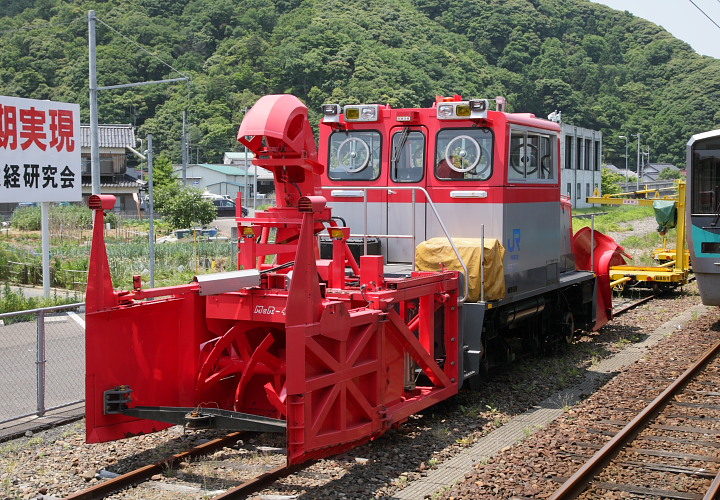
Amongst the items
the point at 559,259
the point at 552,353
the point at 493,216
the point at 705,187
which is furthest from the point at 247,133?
the point at 705,187

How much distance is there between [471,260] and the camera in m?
9.27

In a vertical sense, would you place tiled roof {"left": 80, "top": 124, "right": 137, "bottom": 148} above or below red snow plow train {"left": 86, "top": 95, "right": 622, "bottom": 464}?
above

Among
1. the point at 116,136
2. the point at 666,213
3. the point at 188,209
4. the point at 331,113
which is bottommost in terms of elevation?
the point at 666,213

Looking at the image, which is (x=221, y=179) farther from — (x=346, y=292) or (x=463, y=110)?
(x=346, y=292)

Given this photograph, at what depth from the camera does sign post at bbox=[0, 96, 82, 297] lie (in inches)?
582

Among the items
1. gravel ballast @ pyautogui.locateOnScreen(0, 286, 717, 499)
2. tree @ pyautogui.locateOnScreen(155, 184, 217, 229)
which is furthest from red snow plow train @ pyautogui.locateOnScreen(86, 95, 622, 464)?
tree @ pyautogui.locateOnScreen(155, 184, 217, 229)

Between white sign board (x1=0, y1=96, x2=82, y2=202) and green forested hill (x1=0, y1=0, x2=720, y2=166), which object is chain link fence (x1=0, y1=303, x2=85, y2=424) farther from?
green forested hill (x1=0, y1=0, x2=720, y2=166)

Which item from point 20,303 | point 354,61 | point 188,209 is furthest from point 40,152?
point 354,61

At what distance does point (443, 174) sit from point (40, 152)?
30.3 ft

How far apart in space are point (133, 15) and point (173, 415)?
110m

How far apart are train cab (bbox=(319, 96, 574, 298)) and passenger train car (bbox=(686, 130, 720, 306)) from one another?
4.32 meters

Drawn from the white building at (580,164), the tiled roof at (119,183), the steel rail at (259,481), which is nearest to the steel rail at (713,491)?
the steel rail at (259,481)

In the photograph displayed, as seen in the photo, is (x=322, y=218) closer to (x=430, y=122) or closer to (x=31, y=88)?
(x=430, y=122)

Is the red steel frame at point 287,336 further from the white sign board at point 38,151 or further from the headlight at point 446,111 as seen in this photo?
the white sign board at point 38,151
